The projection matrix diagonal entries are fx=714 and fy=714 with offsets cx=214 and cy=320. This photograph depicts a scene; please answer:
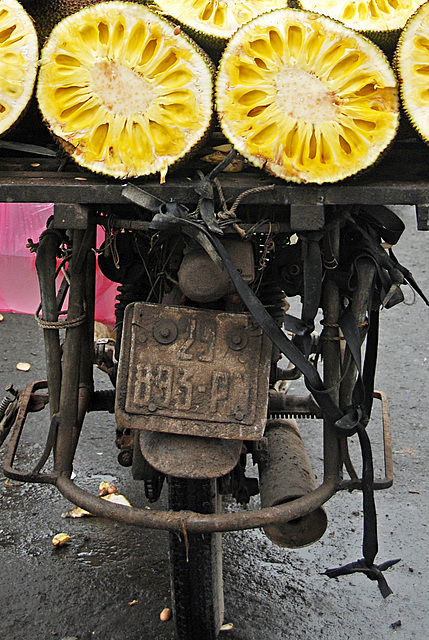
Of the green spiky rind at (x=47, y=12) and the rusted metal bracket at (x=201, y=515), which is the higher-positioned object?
the green spiky rind at (x=47, y=12)

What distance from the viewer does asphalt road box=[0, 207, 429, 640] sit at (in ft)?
8.15

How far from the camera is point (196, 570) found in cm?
215

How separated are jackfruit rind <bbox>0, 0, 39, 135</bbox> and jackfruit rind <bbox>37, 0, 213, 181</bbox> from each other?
4 cm

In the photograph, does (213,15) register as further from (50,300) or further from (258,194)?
→ (50,300)

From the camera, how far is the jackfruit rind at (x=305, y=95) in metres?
1.74

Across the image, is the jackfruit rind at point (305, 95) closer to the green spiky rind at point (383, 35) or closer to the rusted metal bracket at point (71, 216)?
the green spiky rind at point (383, 35)

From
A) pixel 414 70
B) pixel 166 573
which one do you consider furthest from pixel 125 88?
pixel 166 573

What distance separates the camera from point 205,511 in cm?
202

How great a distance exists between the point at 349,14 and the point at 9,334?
3470mm

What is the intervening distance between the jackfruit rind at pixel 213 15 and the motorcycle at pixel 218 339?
445mm

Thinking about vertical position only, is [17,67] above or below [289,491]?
above

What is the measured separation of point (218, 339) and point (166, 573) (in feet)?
4.24

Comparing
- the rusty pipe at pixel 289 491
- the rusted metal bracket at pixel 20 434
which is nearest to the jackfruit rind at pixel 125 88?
the rusted metal bracket at pixel 20 434

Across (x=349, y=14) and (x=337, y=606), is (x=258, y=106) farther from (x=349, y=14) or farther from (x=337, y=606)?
(x=337, y=606)
